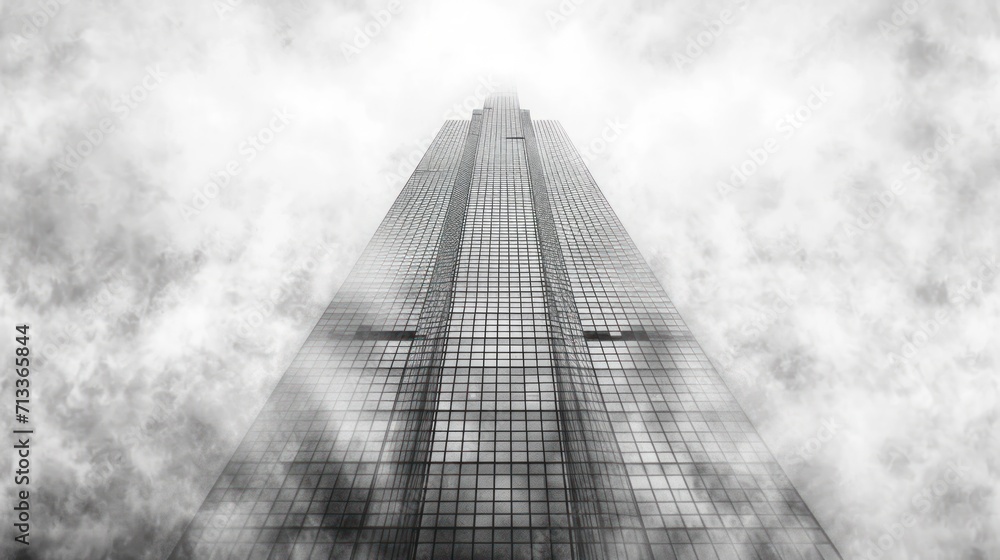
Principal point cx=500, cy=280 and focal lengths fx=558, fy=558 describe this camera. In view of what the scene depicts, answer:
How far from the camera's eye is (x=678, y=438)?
7788 centimetres

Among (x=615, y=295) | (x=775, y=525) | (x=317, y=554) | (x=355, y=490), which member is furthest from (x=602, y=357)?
(x=317, y=554)

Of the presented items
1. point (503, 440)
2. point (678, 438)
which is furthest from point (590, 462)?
point (678, 438)

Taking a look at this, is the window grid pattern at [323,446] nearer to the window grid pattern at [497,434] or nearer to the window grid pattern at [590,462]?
the window grid pattern at [497,434]

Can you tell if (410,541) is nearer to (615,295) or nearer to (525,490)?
(525,490)

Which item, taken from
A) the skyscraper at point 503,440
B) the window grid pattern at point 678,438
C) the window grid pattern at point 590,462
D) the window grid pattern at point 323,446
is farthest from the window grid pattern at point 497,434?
the window grid pattern at point 678,438

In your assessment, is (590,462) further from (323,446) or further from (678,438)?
(323,446)

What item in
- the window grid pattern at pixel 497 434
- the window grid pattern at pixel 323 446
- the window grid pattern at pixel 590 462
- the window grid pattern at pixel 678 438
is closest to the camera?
the window grid pattern at pixel 497 434

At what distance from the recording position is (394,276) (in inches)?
5039

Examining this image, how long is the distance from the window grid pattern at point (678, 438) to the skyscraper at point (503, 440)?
269 millimetres

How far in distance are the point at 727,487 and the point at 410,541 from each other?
3908cm

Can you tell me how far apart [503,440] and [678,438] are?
28984 mm

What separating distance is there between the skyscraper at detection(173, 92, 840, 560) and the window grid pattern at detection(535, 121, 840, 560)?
0.27 metres

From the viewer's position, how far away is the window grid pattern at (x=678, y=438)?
6081 cm

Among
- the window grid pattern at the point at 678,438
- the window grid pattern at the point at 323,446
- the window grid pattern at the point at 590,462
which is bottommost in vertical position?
the window grid pattern at the point at 323,446
